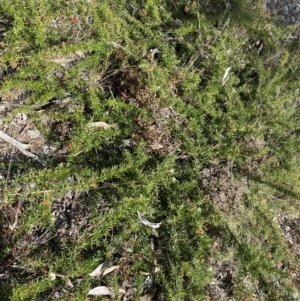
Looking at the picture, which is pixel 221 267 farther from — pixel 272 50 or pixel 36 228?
pixel 272 50

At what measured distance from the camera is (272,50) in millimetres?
4715

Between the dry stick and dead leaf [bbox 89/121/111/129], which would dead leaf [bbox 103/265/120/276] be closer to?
the dry stick

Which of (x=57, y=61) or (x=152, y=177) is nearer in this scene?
(x=152, y=177)

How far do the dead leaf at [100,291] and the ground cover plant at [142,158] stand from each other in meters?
0.02

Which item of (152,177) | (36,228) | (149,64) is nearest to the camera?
(36,228)

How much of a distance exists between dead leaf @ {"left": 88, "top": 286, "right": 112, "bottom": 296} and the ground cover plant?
0.05 feet

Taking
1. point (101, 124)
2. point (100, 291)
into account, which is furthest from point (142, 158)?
point (100, 291)

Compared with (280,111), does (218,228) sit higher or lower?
lower

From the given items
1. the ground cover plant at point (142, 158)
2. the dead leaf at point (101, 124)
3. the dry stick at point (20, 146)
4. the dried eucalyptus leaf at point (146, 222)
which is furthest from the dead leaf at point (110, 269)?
the dead leaf at point (101, 124)

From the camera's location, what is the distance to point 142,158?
3.15 metres

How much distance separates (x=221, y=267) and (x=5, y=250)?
167cm

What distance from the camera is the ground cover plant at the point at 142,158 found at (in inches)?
110

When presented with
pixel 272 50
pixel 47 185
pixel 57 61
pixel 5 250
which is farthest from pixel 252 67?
pixel 5 250

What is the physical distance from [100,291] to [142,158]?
1020 millimetres
